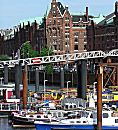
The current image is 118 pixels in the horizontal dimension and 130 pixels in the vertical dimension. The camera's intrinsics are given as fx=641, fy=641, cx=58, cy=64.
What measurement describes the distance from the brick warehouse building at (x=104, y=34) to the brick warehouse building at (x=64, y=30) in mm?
7828

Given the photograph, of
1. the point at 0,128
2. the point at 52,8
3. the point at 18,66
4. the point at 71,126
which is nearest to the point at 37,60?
the point at 18,66

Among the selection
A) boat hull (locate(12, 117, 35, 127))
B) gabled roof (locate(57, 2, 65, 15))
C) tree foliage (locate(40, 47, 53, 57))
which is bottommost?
boat hull (locate(12, 117, 35, 127))

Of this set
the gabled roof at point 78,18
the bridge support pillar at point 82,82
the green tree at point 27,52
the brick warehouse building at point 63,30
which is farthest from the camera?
the gabled roof at point 78,18

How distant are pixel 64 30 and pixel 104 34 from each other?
60.3 ft

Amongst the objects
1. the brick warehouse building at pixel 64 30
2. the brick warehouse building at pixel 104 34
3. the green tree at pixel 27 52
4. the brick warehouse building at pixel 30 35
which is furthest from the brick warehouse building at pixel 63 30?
the brick warehouse building at pixel 104 34

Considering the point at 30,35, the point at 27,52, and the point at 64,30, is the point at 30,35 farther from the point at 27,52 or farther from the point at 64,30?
the point at 27,52

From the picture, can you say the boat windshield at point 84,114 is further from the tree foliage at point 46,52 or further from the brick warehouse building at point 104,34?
the tree foliage at point 46,52

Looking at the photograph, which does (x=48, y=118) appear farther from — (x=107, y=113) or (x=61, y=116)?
(x=107, y=113)

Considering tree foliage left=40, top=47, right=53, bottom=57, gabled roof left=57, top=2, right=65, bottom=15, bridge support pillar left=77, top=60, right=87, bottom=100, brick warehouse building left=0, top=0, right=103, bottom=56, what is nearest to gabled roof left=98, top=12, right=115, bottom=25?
brick warehouse building left=0, top=0, right=103, bottom=56

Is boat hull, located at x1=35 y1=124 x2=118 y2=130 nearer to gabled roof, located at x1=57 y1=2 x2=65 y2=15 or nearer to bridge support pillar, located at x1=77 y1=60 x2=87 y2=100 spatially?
bridge support pillar, located at x1=77 y1=60 x2=87 y2=100

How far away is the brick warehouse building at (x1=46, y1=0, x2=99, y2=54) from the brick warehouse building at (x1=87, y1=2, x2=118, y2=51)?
7828 mm

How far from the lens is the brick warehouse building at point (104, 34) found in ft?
471

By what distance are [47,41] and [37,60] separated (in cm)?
6915

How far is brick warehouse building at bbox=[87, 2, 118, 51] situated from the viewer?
14371 centimetres
